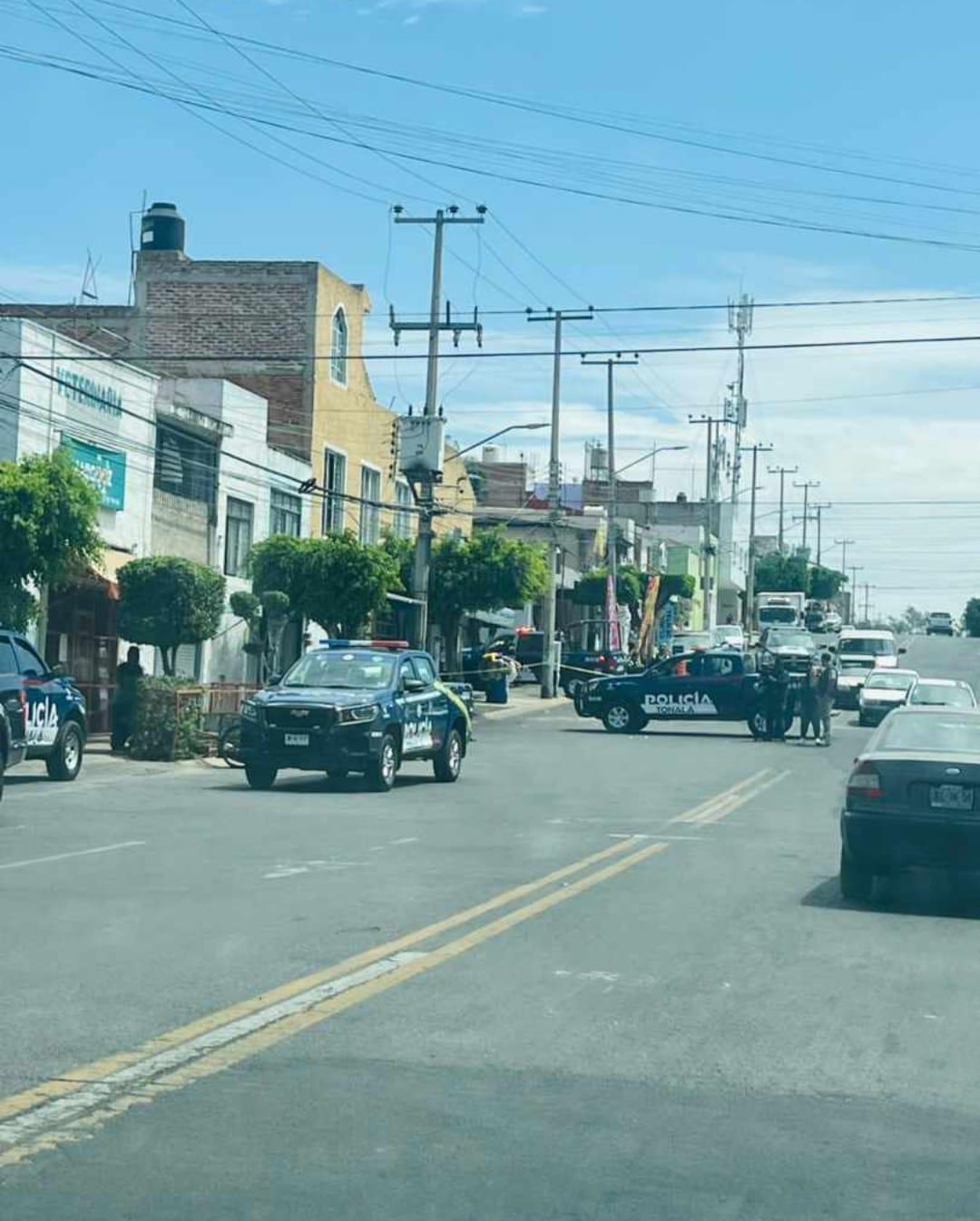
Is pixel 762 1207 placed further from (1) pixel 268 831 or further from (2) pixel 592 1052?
(1) pixel 268 831

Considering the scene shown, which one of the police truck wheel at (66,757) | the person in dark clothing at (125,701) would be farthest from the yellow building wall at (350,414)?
Result: the police truck wheel at (66,757)

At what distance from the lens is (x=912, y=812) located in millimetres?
12781

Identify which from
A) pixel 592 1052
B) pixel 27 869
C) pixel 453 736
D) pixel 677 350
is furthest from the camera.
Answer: pixel 677 350

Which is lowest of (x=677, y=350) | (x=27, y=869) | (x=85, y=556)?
(x=27, y=869)

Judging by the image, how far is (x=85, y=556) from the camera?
26.7m

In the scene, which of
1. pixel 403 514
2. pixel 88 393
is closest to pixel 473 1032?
pixel 88 393

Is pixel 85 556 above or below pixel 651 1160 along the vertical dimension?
above

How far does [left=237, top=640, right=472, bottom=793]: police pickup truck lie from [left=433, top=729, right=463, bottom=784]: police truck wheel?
0.04ft

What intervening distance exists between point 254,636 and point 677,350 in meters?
13.2

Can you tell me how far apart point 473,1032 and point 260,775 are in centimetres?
1541

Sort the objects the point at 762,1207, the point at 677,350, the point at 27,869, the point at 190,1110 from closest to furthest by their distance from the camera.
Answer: the point at 762,1207
the point at 190,1110
the point at 27,869
the point at 677,350

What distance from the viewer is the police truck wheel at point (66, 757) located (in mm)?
23859

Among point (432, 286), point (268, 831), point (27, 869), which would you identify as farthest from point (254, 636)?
point (27, 869)

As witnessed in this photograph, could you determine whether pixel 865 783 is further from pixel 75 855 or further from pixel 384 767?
pixel 384 767
